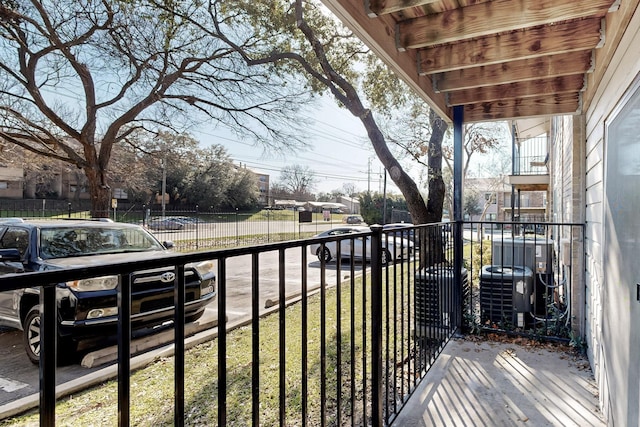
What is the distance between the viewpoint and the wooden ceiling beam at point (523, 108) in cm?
317

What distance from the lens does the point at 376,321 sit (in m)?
1.77

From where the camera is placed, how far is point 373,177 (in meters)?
27.8

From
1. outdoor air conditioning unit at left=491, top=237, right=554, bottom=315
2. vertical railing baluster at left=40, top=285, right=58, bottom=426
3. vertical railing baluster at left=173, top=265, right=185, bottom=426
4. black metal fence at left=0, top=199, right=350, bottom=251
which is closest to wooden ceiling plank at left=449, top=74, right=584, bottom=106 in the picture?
outdoor air conditioning unit at left=491, top=237, right=554, bottom=315

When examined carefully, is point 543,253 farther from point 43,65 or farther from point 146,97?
point 43,65

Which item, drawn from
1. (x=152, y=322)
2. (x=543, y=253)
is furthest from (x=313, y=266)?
(x=152, y=322)

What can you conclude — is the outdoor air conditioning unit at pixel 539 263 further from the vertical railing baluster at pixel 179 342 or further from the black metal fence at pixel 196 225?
the black metal fence at pixel 196 225

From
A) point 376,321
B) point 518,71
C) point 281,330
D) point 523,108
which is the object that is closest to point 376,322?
point 376,321

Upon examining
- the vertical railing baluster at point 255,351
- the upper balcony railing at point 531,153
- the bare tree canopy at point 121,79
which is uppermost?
the bare tree canopy at point 121,79

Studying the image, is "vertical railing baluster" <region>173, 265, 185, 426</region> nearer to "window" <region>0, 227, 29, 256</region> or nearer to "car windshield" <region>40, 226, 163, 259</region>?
"car windshield" <region>40, 226, 163, 259</region>

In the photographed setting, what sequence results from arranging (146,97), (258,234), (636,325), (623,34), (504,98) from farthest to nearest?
(258,234) < (146,97) < (504,98) < (623,34) < (636,325)

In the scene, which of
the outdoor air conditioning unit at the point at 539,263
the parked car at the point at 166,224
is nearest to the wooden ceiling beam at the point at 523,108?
the outdoor air conditioning unit at the point at 539,263

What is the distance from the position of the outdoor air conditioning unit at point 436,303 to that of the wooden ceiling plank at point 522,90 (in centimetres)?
156

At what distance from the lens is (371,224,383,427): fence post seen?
1.74 metres

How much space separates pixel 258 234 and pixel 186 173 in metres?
13.3
